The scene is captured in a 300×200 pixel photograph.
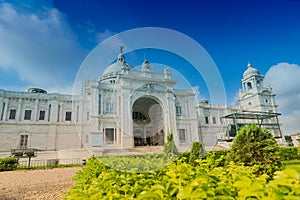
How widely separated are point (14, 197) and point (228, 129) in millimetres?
20147

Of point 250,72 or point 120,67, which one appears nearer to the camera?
point 120,67

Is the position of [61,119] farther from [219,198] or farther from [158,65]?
[219,198]

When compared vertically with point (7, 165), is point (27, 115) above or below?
above

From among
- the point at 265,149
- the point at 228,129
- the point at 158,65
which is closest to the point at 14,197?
the point at 158,65

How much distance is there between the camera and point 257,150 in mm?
4184

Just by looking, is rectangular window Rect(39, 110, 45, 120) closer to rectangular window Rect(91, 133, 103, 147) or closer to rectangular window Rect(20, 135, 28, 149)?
rectangular window Rect(20, 135, 28, 149)

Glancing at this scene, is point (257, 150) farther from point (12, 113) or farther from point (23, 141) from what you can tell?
point (12, 113)

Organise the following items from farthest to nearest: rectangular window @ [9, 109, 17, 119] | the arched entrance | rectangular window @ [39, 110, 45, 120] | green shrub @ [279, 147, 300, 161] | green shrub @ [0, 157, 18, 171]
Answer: rectangular window @ [39, 110, 45, 120], rectangular window @ [9, 109, 17, 119], green shrub @ [279, 147, 300, 161], green shrub @ [0, 157, 18, 171], the arched entrance

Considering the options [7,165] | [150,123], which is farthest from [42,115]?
[150,123]

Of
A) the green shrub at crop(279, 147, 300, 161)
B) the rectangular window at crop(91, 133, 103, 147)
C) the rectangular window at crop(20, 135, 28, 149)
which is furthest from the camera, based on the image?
the rectangular window at crop(20, 135, 28, 149)

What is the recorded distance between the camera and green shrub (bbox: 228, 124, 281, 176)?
13.0 feet

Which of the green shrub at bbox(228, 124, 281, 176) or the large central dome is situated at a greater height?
the large central dome

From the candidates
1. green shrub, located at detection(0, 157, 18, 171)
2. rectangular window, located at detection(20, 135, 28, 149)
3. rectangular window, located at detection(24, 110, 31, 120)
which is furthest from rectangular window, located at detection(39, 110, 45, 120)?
green shrub, located at detection(0, 157, 18, 171)

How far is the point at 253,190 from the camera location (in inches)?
33.2
